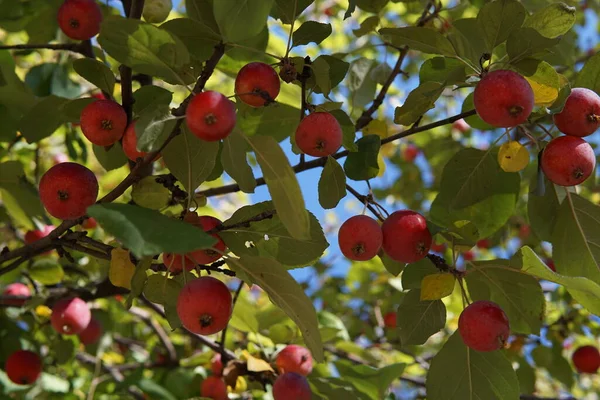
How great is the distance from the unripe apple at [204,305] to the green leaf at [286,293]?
0.31 feet

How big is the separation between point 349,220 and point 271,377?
32.8 inches

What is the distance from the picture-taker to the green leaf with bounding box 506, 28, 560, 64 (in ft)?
4.95

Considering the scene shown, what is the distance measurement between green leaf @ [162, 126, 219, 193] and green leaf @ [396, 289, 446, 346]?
650 mm

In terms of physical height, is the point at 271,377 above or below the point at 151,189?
below

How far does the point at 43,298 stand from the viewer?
2.45m

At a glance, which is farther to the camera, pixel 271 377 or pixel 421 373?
pixel 421 373

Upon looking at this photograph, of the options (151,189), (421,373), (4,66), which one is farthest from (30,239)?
(421,373)

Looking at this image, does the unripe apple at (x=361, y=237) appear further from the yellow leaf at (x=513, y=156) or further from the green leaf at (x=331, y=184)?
the yellow leaf at (x=513, y=156)

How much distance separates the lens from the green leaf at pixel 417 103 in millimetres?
1651

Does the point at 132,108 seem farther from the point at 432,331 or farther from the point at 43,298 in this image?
the point at 43,298

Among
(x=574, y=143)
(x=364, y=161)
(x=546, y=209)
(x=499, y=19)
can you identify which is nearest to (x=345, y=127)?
(x=364, y=161)

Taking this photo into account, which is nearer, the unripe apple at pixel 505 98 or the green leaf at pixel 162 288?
the unripe apple at pixel 505 98

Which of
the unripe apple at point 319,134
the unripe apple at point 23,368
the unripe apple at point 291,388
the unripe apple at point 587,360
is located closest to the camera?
the unripe apple at point 319,134

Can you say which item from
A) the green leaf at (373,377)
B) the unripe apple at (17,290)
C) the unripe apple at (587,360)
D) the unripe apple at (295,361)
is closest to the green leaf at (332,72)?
the unripe apple at (295,361)
